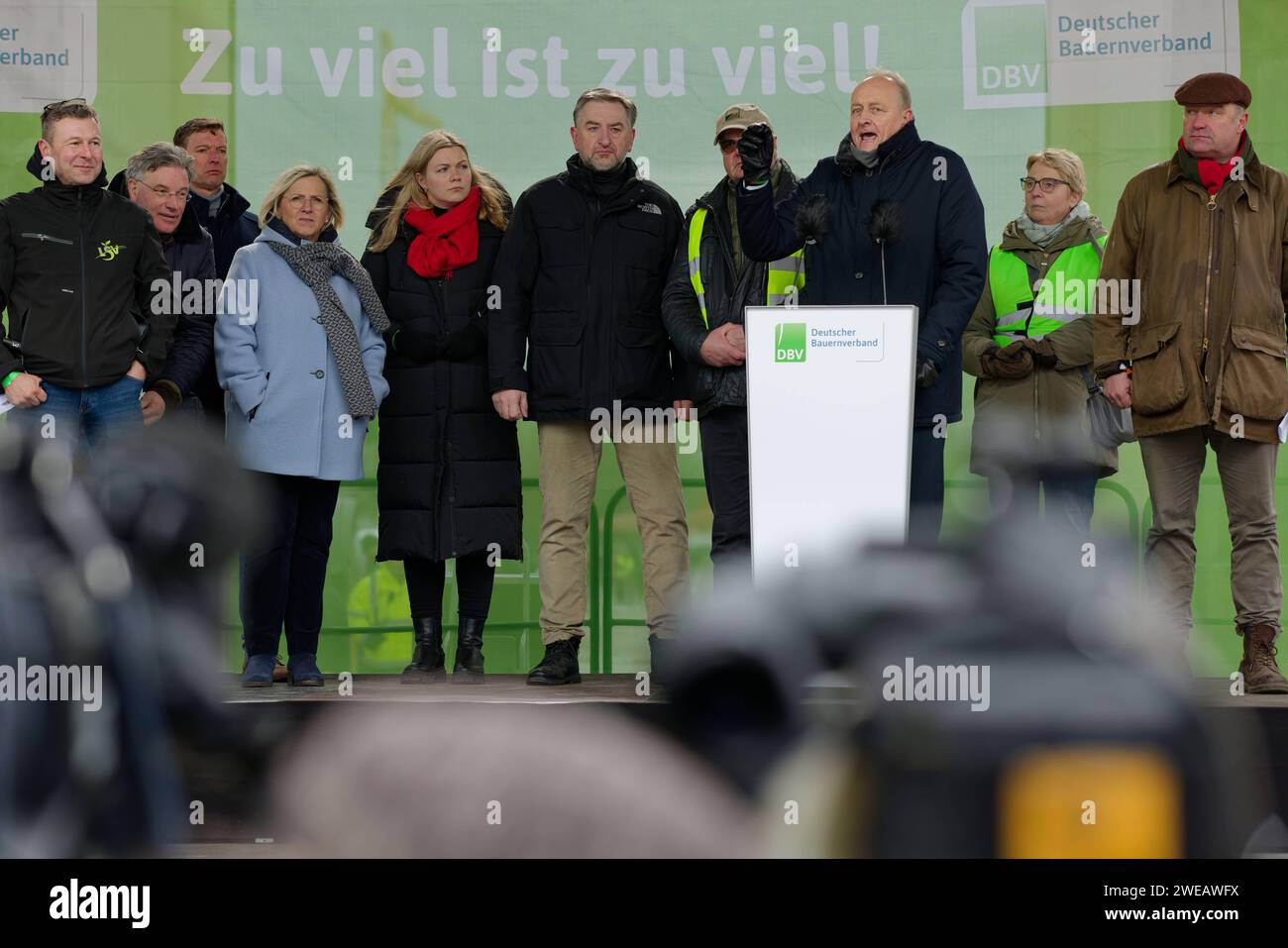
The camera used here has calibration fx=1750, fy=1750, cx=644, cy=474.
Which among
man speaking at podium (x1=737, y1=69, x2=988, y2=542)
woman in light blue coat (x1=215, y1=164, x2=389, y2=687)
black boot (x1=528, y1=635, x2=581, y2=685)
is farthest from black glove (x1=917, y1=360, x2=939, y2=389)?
woman in light blue coat (x1=215, y1=164, x2=389, y2=687)

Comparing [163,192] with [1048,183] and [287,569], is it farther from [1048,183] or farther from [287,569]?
[1048,183]

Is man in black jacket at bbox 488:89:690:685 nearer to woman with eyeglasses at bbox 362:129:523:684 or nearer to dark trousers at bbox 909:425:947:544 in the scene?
woman with eyeglasses at bbox 362:129:523:684

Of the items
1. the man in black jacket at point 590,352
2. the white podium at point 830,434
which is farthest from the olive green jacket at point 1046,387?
the man in black jacket at point 590,352

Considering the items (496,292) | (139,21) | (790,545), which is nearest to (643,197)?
(496,292)

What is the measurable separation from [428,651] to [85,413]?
1.26m

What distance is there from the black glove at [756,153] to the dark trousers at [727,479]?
0.69m

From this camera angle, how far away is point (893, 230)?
497 centimetres

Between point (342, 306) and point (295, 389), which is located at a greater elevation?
point (342, 306)

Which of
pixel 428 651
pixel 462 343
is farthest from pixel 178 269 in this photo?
pixel 428 651

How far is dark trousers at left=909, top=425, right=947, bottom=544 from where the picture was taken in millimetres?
4957

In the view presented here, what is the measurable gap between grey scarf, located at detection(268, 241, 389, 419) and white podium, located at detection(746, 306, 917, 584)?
4.44 feet

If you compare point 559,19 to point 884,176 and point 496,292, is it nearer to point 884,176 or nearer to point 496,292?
point 496,292
